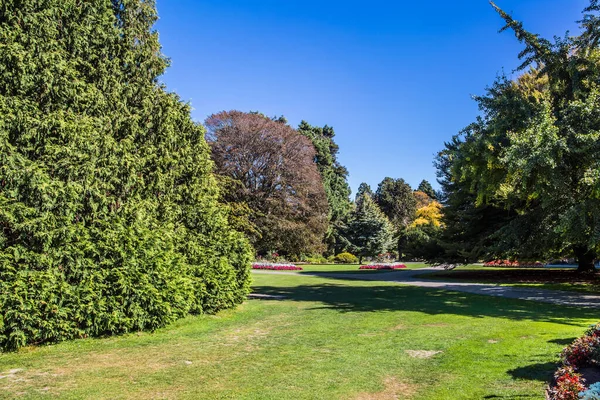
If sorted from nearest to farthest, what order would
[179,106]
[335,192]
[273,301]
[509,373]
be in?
[509,373], [179,106], [273,301], [335,192]

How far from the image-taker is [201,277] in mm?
9680

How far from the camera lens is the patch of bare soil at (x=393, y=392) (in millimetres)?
4258

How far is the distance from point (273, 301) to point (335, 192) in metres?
41.5

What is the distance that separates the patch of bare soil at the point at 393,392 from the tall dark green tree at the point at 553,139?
7590 millimetres

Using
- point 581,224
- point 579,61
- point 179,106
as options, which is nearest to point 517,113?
point 579,61

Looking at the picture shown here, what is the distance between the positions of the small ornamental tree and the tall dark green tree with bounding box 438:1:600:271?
26.2 metres

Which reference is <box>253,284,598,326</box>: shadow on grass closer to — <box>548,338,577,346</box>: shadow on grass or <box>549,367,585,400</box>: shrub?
<box>548,338,577,346</box>: shadow on grass

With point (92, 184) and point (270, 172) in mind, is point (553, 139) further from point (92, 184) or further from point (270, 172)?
point (270, 172)

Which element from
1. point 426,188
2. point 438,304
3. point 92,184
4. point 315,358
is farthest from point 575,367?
point 426,188

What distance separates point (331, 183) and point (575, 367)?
4933cm

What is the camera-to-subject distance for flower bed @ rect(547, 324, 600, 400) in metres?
3.52

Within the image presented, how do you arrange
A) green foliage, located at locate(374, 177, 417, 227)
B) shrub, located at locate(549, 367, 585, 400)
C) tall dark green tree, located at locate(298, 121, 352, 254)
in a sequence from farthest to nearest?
green foliage, located at locate(374, 177, 417, 227), tall dark green tree, located at locate(298, 121, 352, 254), shrub, located at locate(549, 367, 585, 400)

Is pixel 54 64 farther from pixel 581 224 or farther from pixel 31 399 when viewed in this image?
pixel 581 224

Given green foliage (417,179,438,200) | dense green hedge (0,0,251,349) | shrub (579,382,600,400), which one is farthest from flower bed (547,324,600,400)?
green foliage (417,179,438,200)
